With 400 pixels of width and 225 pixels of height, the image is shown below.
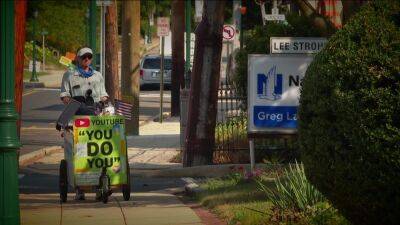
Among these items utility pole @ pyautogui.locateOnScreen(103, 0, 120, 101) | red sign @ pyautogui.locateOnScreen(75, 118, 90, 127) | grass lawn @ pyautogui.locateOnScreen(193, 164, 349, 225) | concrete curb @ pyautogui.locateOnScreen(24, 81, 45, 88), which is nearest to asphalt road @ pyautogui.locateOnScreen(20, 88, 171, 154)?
utility pole @ pyautogui.locateOnScreen(103, 0, 120, 101)

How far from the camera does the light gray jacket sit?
12.1 meters

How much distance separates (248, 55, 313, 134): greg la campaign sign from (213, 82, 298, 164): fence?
55.2 inches

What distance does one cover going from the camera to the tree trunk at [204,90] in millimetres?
15625

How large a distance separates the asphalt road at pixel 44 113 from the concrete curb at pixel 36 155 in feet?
1.03

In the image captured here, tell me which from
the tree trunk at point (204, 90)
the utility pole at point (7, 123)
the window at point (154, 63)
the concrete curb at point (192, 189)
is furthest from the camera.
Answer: the window at point (154, 63)

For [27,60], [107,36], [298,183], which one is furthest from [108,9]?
[27,60]

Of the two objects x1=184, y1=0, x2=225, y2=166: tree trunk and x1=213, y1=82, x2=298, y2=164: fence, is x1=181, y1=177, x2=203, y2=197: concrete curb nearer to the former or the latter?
x1=184, y1=0, x2=225, y2=166: tree trunk

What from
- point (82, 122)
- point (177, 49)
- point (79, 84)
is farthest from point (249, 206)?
point (177, 49)

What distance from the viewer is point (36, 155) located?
19203 mm

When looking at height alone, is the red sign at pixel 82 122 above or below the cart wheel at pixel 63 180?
above

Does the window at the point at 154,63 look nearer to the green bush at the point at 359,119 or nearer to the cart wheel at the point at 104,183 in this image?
the cart wheel at the point at 104,183

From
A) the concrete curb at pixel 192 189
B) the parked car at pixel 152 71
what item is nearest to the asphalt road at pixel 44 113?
the parked car at pixel 152 71

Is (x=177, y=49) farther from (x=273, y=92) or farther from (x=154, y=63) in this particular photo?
(x=154, y=63)

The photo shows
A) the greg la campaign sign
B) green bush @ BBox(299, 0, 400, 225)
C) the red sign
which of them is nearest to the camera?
green bush @ BBox(299, 0, 400, 225)
